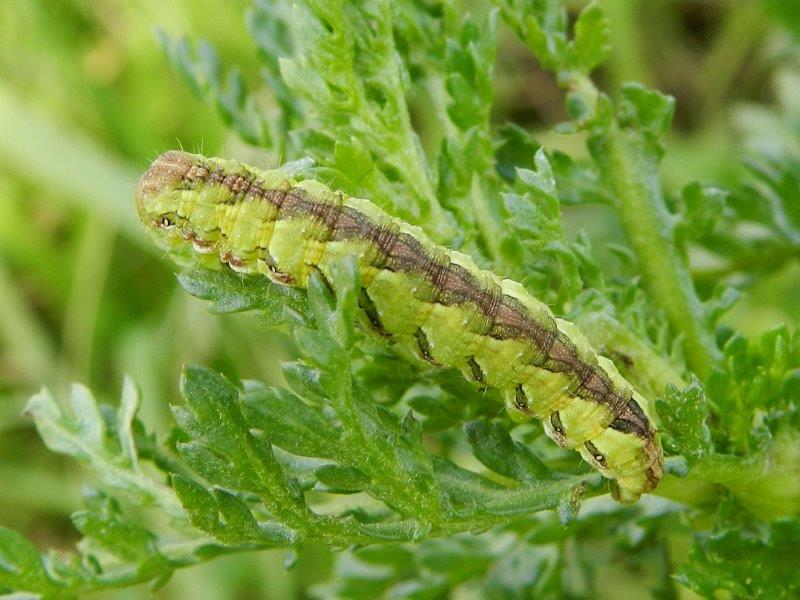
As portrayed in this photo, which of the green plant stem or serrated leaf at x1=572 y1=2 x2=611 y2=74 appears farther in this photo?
serrated leaf at x1=572 y1=2 x2=611 y2=74

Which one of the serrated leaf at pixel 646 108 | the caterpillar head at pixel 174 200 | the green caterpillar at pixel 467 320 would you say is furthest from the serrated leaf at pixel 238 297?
the serrated leaf at pixel 646 108

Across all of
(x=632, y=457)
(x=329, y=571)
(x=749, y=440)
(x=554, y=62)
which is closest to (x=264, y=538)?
(x=632, y=457)

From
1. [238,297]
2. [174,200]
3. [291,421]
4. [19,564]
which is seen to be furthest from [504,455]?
[19,564]

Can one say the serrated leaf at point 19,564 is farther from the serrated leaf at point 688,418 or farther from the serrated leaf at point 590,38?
the serrated leaf at point 590,38

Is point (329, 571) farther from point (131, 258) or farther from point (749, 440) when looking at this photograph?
point (749, 440)

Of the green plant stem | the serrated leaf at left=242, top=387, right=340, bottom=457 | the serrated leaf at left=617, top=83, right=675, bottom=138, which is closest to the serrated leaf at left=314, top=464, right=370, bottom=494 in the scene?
the serrated leaf at left=242, top=387, right=340, bottom=457

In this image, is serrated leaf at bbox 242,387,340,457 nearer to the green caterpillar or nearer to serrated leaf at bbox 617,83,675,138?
the green caterpillar
